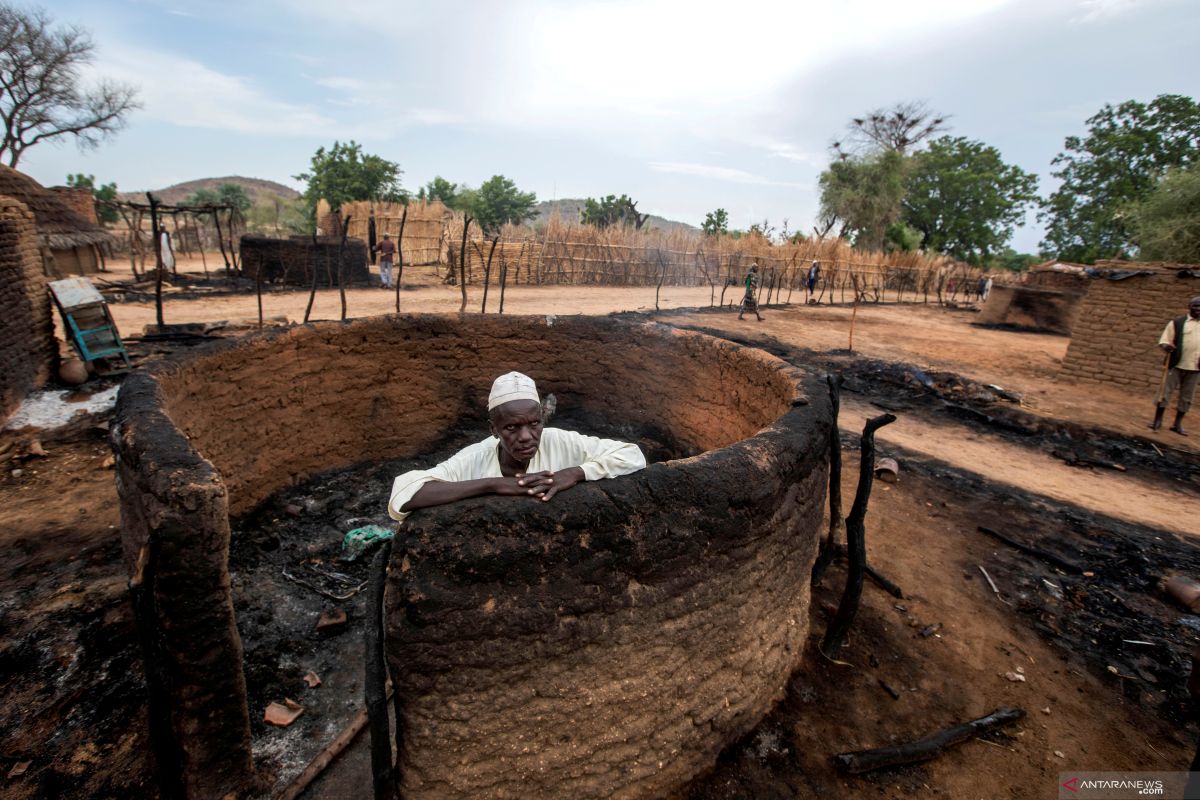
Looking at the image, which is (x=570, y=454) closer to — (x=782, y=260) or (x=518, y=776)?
(x=518, y=776)

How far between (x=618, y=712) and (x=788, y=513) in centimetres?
120

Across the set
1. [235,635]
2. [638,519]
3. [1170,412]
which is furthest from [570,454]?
[1170,412]

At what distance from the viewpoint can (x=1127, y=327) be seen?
980cm

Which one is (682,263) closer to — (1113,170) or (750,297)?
(750,297)

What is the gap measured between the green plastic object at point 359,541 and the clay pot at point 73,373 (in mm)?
5265

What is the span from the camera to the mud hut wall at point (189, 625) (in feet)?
6.59

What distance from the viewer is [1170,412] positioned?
8742 millimetres

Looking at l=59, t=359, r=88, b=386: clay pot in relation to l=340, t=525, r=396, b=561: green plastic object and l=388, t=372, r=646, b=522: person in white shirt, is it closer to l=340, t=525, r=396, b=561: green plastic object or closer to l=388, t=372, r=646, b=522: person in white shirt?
l=340, t=525, r=396, b=561: green plastic object

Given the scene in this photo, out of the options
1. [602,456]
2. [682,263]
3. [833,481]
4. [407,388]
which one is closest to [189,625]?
[602,456]

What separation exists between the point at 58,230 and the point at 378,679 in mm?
20271

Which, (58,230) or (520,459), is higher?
(58,230)

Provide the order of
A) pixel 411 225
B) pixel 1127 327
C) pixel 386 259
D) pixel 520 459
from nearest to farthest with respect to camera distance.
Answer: pixel 520 459 < pixel 1127 327 < pixel 386 259 < pixel 411 225

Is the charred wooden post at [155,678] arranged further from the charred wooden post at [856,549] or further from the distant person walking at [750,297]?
the distant person walking at [750,297]

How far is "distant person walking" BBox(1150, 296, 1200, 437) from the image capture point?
737 centimetres
